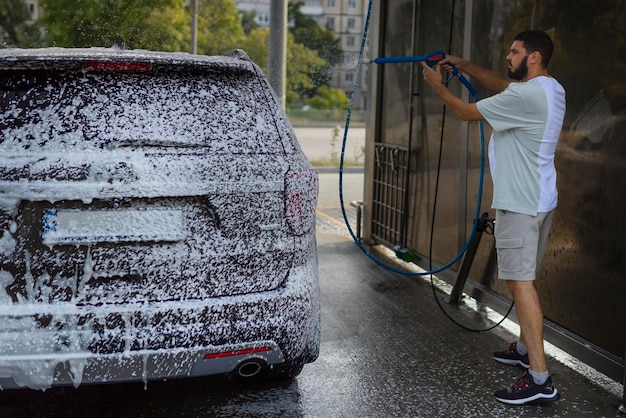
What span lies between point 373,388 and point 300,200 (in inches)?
57.1

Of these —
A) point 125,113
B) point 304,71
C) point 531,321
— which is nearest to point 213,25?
point 304,71

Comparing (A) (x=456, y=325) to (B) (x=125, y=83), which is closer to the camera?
(B) (x=125, y=83)

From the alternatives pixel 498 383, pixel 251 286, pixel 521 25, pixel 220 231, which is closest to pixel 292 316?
pixel 251 286

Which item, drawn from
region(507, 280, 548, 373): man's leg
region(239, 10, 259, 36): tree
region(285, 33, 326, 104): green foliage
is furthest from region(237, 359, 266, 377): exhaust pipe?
region(239, 10, 259, 36): tree

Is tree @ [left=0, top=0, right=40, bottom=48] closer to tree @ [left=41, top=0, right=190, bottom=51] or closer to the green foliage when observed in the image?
tree @ [left=41, top=0, right=190, bottom=51]

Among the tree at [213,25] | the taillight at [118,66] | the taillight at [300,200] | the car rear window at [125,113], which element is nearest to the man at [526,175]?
the taillight at [300,200]

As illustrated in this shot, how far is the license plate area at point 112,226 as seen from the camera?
3.27 metres

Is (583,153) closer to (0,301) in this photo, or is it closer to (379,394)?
(379,394)

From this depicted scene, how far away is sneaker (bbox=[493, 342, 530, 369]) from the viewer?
5.00 metres

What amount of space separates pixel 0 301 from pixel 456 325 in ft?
11.8

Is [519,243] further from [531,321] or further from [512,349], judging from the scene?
[512,349]

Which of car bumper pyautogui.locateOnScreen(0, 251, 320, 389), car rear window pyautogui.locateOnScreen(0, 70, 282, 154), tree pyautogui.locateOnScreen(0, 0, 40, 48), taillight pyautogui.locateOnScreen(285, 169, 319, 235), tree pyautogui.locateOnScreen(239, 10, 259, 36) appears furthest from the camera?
tree pyautogui.locateOnScreen(239, 10, 259, 36)

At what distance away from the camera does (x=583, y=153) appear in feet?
16.0

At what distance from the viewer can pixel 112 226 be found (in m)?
3.32
